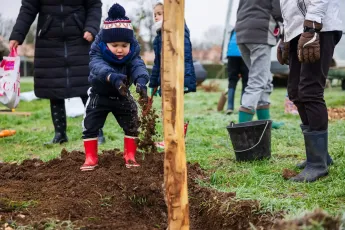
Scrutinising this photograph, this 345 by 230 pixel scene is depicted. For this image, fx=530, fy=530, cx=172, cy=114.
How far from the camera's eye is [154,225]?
3.14 metres

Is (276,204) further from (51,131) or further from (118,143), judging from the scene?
(51,131)

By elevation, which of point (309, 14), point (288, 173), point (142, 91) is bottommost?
point (288, 173)

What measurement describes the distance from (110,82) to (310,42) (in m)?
1.47

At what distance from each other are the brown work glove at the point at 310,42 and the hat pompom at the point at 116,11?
4.65 feet

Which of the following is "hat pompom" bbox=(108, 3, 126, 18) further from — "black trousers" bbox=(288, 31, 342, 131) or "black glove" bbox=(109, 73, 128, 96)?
"black trousers" bbox=(288, 31, 342, 131)

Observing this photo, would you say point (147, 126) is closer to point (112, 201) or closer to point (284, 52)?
point (112, 201)

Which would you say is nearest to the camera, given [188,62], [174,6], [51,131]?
[174,6]

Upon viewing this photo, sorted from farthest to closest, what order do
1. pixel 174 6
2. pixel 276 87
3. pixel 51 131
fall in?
1. pixel 276 87
2. pixel 51 131
3. pixel 174 6

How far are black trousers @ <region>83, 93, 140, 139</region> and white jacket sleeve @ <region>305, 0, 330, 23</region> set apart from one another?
59.8 inches

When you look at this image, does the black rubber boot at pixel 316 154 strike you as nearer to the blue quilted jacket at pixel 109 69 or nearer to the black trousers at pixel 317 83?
the black trousers at pixel 317 83

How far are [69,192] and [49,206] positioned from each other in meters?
0.36

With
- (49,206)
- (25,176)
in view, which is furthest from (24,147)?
(49,206)

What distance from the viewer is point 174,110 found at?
103 inches

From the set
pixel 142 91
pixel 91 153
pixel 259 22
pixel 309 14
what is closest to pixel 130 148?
pixel 91 153
